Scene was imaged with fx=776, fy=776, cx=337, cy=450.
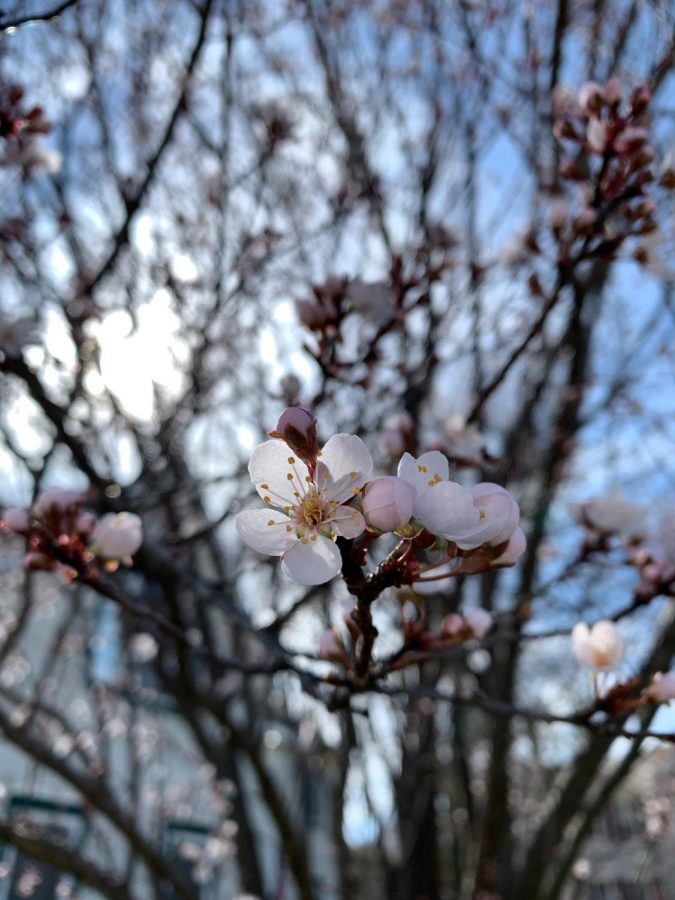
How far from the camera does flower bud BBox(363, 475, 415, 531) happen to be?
33.7 inches

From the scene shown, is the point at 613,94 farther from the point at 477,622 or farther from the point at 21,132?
the point at 21,132

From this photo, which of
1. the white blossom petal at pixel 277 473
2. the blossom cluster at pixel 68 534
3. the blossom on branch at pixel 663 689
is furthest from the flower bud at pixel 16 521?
the blossom on branch at pixel 663 689

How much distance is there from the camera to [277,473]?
1034mm

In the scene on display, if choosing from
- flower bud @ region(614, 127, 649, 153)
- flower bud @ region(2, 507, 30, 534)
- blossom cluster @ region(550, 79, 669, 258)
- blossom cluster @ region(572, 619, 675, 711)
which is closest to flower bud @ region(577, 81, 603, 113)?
blossom cluster @ region(550, 79, 669, 258)

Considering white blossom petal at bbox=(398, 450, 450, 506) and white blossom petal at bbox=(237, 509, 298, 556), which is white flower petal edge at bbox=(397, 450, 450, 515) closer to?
white blossom petal at bbox=(398, 450, 450, 506)

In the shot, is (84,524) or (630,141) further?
(630,141)

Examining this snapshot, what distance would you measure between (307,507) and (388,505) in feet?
0.55

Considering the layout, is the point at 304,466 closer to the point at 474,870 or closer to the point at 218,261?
the point at 218,261

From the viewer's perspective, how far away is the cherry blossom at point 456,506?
91 centimetres

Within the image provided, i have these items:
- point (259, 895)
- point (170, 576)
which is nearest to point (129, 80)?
point (170, 576)

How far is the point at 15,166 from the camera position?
92.4 inches

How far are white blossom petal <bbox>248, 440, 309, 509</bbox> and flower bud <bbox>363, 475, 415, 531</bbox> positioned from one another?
16 centimetres

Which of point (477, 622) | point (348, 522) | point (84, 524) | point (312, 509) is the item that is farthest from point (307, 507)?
point (84, 524)

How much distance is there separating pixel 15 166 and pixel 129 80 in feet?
4.78
